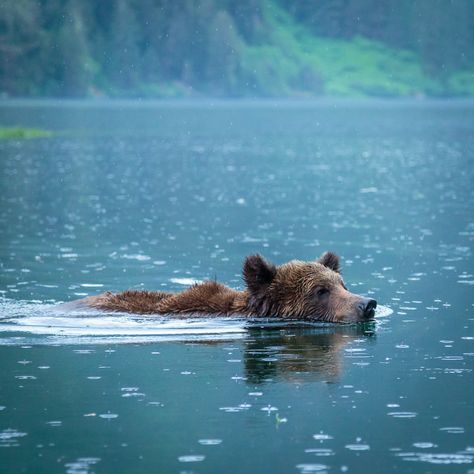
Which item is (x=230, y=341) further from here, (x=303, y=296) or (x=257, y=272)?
(x=303, y=296)

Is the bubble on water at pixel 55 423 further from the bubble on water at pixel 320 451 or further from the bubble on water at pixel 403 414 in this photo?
the bubble on water at pixel 403 414

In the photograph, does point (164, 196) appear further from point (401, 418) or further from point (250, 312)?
point (401, 418)

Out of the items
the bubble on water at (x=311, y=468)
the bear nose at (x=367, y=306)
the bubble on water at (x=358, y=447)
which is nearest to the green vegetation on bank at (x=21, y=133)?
the bear nose at (x=367, y=306)

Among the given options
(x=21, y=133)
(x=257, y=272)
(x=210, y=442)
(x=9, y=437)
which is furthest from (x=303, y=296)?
(x=21, y=133)

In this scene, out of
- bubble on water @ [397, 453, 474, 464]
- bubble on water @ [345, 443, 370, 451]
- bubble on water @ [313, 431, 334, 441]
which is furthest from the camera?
bubble on water @ [313, 431, 334, 441]

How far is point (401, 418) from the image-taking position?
1416 cm

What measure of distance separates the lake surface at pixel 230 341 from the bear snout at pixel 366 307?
1.01 ft

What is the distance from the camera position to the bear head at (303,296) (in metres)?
18.6

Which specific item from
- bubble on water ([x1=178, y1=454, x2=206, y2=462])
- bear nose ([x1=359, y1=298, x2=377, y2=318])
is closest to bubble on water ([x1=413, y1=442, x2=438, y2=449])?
bubble on water ([x1=178, y1=454, x2=206, y2=462])

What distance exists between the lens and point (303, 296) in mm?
18734

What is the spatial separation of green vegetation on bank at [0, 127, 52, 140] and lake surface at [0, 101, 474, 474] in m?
37.3

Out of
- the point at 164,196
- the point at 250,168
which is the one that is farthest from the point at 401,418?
the point at 250,168

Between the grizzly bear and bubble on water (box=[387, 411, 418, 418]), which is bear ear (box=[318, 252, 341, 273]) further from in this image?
bubble on water (box=[387, 411, 418, 418])

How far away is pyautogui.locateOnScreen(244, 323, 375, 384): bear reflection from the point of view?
1614cm
